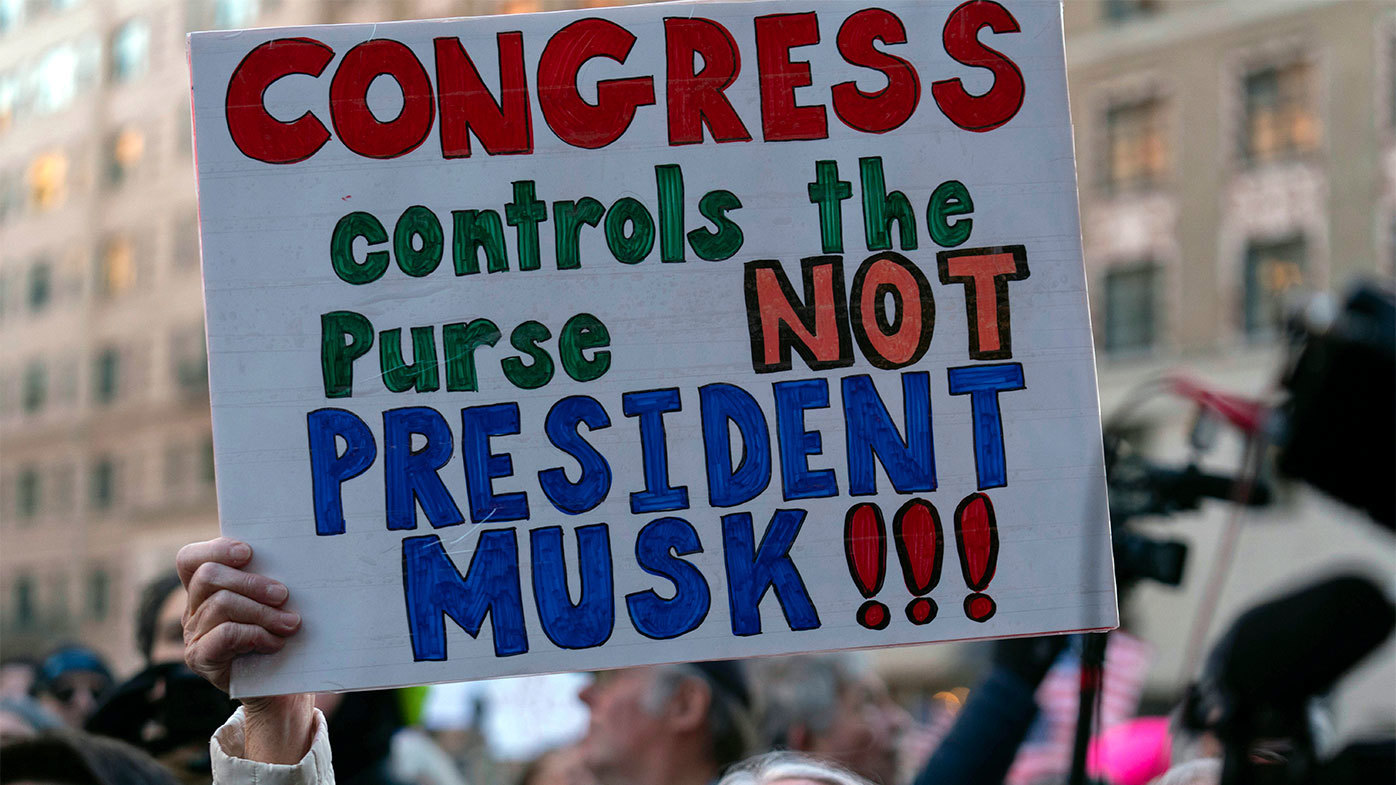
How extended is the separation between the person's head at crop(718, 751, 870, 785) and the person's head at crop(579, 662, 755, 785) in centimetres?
62

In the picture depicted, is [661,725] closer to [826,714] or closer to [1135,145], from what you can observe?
[826,714]

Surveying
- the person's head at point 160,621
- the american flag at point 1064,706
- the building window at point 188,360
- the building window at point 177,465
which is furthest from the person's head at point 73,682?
the building window at point 177,465

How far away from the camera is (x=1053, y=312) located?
2.21 m

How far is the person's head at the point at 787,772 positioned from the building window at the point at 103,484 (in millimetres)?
41255

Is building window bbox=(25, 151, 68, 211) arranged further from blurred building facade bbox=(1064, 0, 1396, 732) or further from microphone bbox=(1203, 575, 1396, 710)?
microphone bbox=(1203, 575, 1396, 710)

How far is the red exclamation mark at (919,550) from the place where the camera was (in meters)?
2.14

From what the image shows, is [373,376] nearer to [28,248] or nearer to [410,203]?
[410,203]

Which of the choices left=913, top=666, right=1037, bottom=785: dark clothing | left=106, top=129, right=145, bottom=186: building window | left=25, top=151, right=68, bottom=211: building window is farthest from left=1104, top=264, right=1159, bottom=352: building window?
left=25, top=151, right=68, bottom=211: building window

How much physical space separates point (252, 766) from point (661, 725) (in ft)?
4.99

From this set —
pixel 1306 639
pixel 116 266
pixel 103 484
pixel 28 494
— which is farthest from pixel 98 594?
pixel 1306 639

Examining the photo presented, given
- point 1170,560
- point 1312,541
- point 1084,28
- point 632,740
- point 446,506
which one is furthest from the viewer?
point 1084,28

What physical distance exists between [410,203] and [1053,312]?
37.7 inches

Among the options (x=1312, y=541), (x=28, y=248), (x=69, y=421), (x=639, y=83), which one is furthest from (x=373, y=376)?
(x=28, y=248)

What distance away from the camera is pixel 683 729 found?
137 inches
